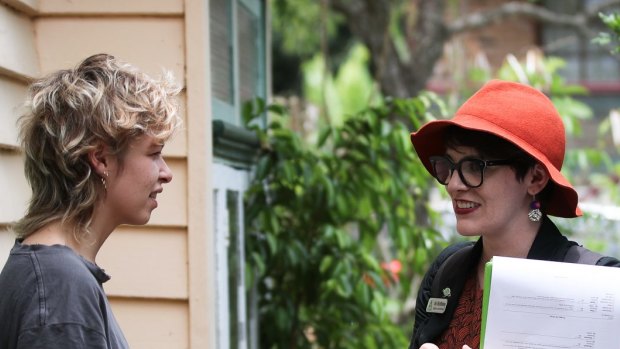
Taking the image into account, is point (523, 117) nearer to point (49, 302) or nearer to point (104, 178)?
point (104, 178)

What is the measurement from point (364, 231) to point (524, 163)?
8.49ft

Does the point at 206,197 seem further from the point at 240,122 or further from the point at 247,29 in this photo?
the point at 247,29

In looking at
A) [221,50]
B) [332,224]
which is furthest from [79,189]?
[332,224]

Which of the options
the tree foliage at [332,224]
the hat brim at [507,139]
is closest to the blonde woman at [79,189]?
the hat brim at [507,139]

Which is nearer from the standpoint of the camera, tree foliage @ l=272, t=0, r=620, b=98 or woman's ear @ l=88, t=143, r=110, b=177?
woman's ear @ l=88, t=143, r=110, b=177

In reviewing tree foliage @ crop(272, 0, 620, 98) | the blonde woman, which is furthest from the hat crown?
tree foliage @ crop(272, 0, 620, 98)

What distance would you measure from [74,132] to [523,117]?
110cm

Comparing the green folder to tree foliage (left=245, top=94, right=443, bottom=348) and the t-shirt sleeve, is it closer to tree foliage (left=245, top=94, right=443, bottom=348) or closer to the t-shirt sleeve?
the t-shirt sleeve

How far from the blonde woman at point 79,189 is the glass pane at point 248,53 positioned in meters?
2.55

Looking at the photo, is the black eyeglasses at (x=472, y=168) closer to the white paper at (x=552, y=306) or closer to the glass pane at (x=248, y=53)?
the white paper at (x=552, y=306)

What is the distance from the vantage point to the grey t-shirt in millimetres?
1854

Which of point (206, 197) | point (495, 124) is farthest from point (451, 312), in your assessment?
point (206, 197)

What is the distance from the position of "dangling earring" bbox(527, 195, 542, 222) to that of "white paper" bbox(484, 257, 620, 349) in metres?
0.32

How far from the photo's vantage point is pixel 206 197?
3369mm
